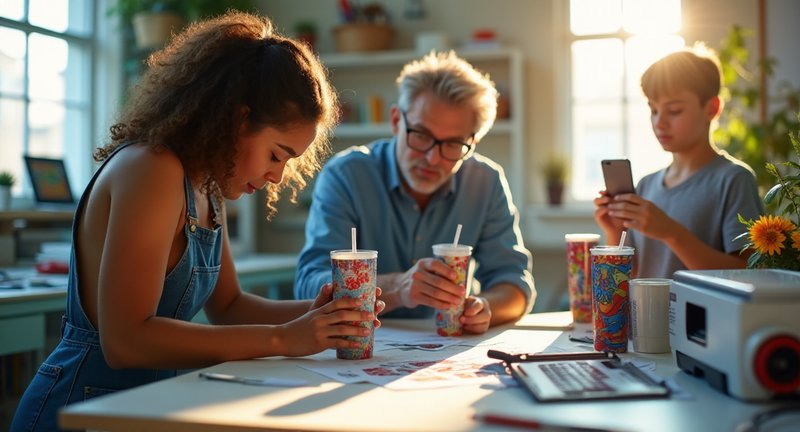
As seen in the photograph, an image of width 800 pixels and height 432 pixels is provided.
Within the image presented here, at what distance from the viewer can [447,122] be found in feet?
7.06

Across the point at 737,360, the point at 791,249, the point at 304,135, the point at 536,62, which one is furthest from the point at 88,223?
the point at 536,62

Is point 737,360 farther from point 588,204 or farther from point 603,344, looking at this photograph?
point 588,204

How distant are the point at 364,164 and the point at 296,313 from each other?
751mm

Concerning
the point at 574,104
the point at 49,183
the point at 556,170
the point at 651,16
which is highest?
the point at 651,16

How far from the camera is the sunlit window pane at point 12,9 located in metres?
3.86

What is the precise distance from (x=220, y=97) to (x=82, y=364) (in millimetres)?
575

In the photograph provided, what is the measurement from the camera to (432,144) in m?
2.17

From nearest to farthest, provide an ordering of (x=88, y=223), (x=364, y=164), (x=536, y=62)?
(x=88, y=223), (x=364, y=164), (x=536, y=62)

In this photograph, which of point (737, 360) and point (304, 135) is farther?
point (304, 135)

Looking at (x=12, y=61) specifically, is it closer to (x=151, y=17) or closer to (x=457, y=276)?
(x=151, y=17)

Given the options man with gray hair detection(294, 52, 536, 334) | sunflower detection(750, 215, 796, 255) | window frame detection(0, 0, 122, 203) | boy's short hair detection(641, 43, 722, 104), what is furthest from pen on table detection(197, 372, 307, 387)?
window frame detection(0, 0, 122, 203)

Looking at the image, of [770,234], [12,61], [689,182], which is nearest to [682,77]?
[689,182]

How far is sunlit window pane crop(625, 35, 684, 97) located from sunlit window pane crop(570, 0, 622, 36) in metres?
0.15

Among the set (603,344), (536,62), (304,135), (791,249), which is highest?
(536,62)
